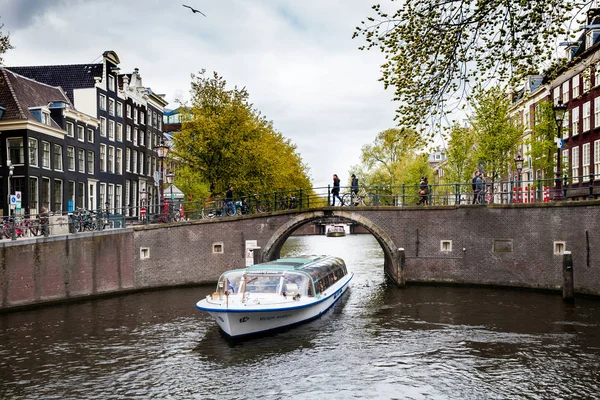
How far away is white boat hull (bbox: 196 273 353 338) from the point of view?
1844cm

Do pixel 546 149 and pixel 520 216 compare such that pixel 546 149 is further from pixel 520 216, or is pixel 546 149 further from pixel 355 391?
pixel 355 391

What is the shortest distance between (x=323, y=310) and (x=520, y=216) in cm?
1117

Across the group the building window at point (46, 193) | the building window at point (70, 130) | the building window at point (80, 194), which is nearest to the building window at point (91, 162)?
the building window at point (80, 194)

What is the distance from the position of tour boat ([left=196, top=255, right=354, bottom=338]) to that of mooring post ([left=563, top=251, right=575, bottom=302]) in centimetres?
905

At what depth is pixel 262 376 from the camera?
15070 mm

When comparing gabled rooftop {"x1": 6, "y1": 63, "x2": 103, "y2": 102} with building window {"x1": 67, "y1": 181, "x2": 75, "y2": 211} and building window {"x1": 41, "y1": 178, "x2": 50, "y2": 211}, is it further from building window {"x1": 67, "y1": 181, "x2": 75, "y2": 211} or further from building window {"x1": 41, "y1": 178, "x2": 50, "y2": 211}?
building window {"x1": 41, "y1": 178, "x2": 50, "y2": 211}

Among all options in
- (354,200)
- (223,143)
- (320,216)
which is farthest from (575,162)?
(223,143)

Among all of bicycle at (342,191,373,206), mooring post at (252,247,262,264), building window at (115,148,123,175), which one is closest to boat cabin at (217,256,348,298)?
mooring post at (252,247,262,264)

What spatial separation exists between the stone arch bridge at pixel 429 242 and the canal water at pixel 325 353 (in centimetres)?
294

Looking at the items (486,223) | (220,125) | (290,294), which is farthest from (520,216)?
(220,125)

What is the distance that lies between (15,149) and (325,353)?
27.1 m

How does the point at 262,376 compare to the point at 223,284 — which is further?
the point at 223,284

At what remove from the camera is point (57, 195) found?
39844 millimetres

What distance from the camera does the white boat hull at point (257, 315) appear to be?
60.5ft
